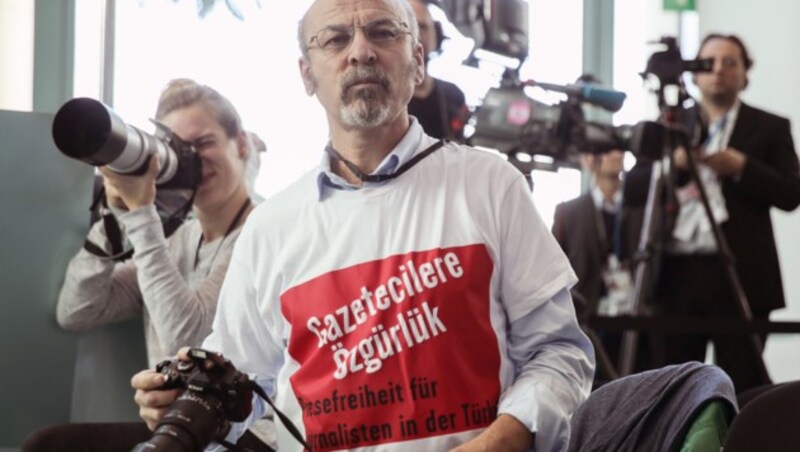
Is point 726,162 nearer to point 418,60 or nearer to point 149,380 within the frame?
point 418,60

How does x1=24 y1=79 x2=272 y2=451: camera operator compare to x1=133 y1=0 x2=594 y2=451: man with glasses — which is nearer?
x1=133 y1=0 x2=594 y2=451: man with glasses

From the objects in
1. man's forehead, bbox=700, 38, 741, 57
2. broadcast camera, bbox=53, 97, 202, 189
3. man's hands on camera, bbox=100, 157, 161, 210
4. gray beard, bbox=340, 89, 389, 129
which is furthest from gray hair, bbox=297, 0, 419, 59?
man's forehead, bbox=700, 38, 741, 57

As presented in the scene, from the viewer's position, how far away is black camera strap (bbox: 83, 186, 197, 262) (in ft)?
7.70

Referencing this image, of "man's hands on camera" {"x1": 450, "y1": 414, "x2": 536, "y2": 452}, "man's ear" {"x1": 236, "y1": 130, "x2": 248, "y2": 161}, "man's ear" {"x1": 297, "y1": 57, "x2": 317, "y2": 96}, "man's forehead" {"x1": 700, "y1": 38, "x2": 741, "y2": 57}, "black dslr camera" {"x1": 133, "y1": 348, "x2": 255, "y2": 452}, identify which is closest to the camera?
"black dslr camera" {"x1": 133, "y1": 348, "x2": 255, "y2": 452}

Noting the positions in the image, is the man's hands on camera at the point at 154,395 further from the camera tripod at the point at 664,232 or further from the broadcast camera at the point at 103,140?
the camera tripod at the point at 664,232

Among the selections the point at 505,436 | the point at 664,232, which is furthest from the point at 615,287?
the point at 505,436

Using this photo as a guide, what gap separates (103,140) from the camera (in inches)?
80.8

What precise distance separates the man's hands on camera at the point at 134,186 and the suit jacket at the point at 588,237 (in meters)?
2.11

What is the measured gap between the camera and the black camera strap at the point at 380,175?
1.62 m

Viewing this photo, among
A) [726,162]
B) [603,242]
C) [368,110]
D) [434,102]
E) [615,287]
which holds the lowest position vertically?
[615,287]

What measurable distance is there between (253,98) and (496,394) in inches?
113

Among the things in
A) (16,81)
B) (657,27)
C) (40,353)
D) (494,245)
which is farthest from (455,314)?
(657,27)

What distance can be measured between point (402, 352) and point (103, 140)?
2.51 ft

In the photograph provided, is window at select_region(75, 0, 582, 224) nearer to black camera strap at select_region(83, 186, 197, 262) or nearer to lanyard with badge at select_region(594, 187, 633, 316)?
lanyard with badge at select_region(594, 187, 633, 316)
